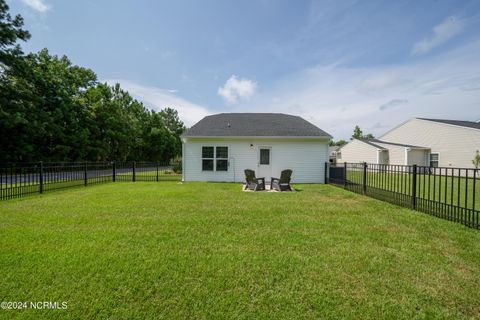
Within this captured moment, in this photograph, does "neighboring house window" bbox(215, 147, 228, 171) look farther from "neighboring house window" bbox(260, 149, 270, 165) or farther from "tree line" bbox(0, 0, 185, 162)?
"tree line" bbox(0, 0, 185, 162)

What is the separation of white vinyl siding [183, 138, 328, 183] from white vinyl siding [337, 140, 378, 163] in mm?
16490

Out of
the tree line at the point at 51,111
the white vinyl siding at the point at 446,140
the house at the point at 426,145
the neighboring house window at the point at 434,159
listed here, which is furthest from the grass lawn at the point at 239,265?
the neighboring house window at the point at 434,159

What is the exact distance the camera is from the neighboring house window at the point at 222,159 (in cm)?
1230

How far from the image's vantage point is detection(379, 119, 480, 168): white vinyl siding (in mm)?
18578

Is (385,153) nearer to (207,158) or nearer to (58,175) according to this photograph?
(207,158)

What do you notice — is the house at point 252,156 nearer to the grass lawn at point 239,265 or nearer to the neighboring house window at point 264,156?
the neighboring house window at point 264,156

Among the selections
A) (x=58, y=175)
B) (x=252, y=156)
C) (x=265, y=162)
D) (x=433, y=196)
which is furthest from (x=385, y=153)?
(x=58, y=175)

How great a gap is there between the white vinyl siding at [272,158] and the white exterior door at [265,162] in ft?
0.39

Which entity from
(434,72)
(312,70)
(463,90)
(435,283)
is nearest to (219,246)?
(435,283)

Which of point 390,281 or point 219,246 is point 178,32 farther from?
point 390,281

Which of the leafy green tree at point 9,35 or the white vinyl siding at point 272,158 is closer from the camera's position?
the white vinyl siding at point 272,158

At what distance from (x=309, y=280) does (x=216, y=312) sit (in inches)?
48.6

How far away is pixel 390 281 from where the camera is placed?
8.59 ft

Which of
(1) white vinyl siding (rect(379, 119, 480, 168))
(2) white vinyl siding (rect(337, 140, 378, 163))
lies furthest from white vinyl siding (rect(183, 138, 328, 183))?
(1) white vinyl siding (rect(379, 119, 480, 168))
